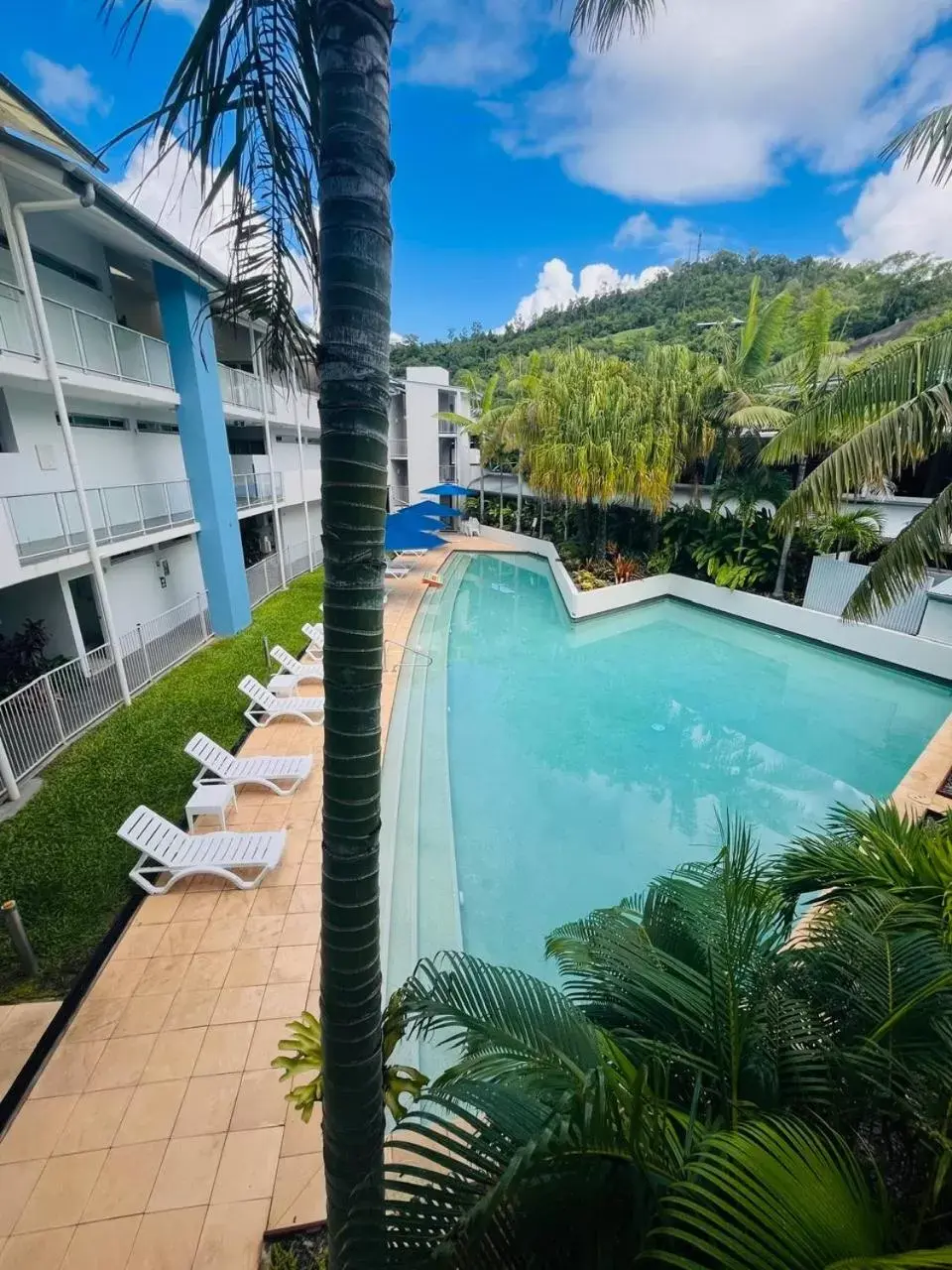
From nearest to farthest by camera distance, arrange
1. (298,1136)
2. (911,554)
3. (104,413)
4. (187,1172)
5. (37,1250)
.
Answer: (37,1250) → (187,1172) → (298,1136) → (911,554) → (104,413)

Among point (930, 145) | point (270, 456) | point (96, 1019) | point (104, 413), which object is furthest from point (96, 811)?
point (270, 456)

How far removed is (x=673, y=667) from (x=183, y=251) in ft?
46.1

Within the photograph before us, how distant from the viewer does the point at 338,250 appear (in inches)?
64.4

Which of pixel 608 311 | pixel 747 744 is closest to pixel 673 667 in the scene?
pixel 747 744

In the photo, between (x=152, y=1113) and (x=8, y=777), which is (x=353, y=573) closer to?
(x=152, y=1113)

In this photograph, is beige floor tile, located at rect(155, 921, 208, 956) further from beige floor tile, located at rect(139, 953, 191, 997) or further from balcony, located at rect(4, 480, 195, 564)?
balcony, located at rect(4, 480, 195, 564)

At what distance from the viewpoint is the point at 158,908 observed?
5.79m

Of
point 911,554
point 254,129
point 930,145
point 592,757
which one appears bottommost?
point 592,757

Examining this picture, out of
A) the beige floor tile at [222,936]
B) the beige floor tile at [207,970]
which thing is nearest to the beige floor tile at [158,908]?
the beige floor tile at [222,936]

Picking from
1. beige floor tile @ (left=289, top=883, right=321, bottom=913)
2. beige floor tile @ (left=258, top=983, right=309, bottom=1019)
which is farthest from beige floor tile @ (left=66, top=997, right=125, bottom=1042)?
beige floor tile @ (left=289, top=883, right=321, bottom=913)

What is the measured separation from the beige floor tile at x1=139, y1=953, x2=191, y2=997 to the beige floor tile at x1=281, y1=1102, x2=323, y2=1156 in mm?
1725

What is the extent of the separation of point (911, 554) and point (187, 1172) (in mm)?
8505

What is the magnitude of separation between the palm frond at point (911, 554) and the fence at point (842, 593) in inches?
321

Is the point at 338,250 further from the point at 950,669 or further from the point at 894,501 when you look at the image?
the point at 894,501
